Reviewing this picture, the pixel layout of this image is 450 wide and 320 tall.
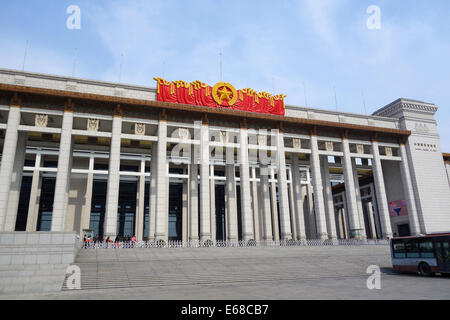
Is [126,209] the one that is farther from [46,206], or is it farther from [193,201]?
[193,201]

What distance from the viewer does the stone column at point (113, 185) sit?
3025 centimetres

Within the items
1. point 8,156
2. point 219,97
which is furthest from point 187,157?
point 8,156

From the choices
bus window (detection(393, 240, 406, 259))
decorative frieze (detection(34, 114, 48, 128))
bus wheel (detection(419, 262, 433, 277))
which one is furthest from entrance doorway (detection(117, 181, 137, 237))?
bus wheel (detection(419, 262, 433, 277))

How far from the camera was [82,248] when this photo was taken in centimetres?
2536

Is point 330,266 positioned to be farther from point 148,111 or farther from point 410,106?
point 410,106

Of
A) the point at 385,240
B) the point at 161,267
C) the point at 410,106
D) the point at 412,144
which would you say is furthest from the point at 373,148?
the point at 161,267

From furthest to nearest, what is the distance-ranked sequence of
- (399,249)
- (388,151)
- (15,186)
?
(388,151), (15,186), (399,249)

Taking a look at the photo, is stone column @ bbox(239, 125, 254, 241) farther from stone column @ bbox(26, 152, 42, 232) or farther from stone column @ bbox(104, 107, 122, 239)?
stone column @ bbox(26, 152, 42, 232)

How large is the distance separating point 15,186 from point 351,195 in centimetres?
3724

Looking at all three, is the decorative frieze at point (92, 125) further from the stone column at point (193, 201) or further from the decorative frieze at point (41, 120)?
the stone column at point (193, 201)

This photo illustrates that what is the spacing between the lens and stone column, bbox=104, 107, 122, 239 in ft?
99.2

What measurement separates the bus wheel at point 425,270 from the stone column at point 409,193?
70.3 ft

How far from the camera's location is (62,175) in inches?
1187
